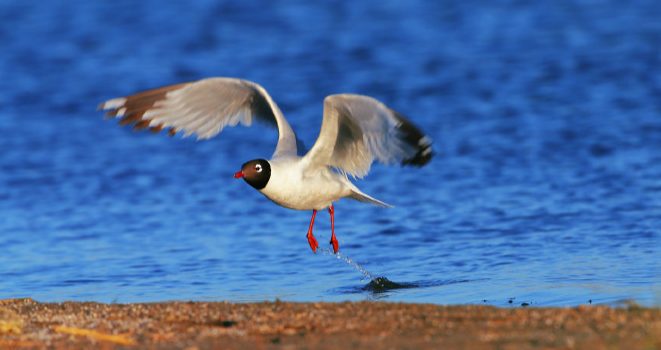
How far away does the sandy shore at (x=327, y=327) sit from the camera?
203 inches

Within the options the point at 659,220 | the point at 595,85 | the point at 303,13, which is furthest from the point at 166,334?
the point at 303,13

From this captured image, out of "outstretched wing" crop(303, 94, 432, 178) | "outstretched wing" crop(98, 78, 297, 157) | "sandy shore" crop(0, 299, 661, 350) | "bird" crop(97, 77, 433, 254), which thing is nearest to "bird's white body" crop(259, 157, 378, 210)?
"bird" crop(97, 77, 433, 254)

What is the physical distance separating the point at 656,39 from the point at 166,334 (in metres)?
16.1

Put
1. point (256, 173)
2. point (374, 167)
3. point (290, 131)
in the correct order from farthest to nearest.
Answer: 1. point (374, 167)
2. point (290, 131)
3. point (256, 173)

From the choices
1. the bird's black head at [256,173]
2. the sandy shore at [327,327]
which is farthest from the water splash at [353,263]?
the sandy shore at [327,327]

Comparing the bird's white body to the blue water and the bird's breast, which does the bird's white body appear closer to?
the bird's breast

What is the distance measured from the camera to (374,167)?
13914 mm

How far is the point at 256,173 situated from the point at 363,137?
38.5 inches

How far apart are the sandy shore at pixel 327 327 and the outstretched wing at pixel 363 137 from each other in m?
1.43

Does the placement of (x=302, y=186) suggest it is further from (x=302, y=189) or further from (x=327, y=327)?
(x=327, y=327)

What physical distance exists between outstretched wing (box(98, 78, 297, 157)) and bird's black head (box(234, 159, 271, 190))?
64cm

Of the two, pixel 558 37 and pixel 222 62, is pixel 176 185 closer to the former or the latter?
pixel 222 62

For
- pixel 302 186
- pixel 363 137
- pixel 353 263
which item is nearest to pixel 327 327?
pixel 363 137

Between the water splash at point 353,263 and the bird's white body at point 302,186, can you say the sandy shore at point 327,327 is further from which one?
the water splash at point 353,263
